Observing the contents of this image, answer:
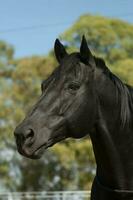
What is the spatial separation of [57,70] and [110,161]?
0.63m

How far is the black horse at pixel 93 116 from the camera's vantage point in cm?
271

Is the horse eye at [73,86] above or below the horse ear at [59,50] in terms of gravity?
below

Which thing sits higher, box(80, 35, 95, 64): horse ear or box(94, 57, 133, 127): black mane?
box(80, 35, 95, 64): horse ear

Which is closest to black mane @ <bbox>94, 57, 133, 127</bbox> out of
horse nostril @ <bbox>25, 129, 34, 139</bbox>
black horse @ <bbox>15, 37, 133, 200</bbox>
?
black horse @ <bbox>15, 37, 133, 200</bbox>

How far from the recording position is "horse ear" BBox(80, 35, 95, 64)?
2.83 meters

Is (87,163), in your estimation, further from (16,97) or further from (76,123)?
(76,123)

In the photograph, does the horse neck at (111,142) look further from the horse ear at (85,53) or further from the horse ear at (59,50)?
the horse ear at (59,50)

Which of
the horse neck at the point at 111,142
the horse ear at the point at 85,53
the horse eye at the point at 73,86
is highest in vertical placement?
the horse ear at the point at 85,53

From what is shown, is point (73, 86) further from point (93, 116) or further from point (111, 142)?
point (111, 142)

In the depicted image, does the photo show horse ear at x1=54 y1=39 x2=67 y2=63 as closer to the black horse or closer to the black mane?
the black horse

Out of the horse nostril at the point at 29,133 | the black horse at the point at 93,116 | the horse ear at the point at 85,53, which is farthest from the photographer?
the horse ear at the point at 85,53

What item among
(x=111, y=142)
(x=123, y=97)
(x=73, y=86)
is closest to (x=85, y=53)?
(x=73, y=86)

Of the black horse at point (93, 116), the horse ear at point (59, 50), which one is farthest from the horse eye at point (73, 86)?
the horse ear at point (59, 50)

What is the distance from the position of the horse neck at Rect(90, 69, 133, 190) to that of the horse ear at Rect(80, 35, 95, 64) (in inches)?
5.4
